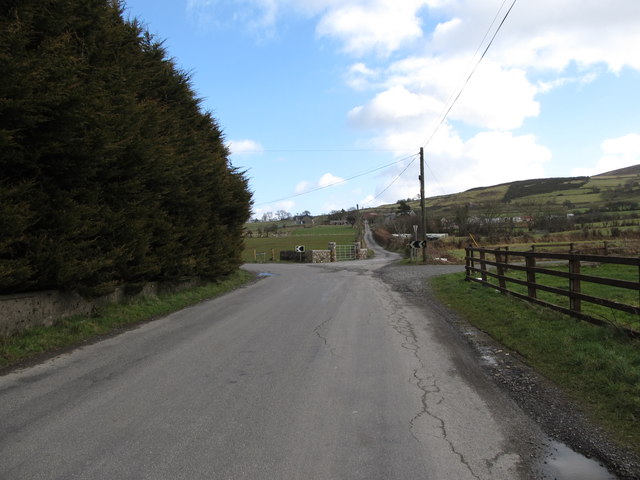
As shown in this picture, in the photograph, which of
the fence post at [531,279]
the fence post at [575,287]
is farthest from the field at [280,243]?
the fence post at [575,287]

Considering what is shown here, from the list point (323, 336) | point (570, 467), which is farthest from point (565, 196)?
point (570, 467)

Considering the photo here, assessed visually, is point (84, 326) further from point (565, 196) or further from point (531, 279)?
point (565, 196)

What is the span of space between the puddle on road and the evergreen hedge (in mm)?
7367

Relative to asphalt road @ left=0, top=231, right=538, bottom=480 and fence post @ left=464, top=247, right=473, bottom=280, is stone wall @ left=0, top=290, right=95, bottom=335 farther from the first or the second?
fence post @ left=464, top=247, right=473, bottom=280

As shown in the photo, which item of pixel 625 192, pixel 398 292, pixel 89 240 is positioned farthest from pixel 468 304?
pixel 625 192

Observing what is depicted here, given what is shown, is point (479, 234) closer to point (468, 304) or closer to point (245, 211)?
point (245, 211)

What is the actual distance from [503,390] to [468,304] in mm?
6827

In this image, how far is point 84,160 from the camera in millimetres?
8648

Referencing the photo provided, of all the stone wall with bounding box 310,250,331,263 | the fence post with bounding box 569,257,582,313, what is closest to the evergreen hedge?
the fence post with bounding box 569,257,582,313

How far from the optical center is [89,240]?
29.8ft

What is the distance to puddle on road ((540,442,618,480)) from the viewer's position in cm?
334

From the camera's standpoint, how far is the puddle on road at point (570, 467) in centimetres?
334

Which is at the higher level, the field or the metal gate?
the field

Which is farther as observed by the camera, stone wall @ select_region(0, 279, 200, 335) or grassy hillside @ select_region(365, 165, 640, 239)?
grassy hillside @ select_region(365, 165, 640, 239)
